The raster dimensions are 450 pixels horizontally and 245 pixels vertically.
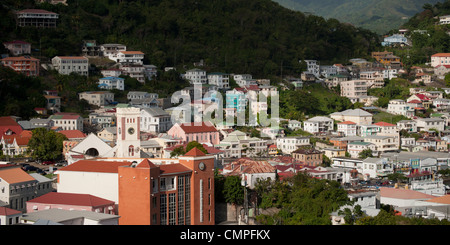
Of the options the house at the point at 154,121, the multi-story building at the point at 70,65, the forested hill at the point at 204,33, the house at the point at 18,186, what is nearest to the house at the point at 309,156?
the house at the point at 154,121

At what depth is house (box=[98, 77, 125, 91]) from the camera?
162 feet

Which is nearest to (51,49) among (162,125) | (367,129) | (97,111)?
(97,111)

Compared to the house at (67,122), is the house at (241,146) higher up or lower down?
lower down

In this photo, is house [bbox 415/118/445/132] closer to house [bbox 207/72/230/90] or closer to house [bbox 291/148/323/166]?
house [bbox 291/148/323/166]

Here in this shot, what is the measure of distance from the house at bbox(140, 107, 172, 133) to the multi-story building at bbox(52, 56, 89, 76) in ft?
27.8

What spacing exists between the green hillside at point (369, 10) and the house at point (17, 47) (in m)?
53.8

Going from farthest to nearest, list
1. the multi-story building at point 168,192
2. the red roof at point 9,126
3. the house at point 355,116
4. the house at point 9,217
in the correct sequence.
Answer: the house at point 355,116
the red roof at point 9,126
the multi-story building at point 168,192
the house at point 9,217

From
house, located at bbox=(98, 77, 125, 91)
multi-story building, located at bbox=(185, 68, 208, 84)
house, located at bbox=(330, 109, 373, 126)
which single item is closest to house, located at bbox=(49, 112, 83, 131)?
house, located at bbox=(98, 77, 125, 91)

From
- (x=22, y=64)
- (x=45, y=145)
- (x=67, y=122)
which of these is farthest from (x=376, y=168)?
(x=22, y=64)

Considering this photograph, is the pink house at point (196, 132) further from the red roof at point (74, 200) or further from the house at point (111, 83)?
the red roof at point (74, 200)

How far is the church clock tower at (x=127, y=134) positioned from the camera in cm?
2889

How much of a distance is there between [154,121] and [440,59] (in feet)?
92.3

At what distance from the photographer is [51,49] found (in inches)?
2028

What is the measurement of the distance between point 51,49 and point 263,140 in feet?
58.6
